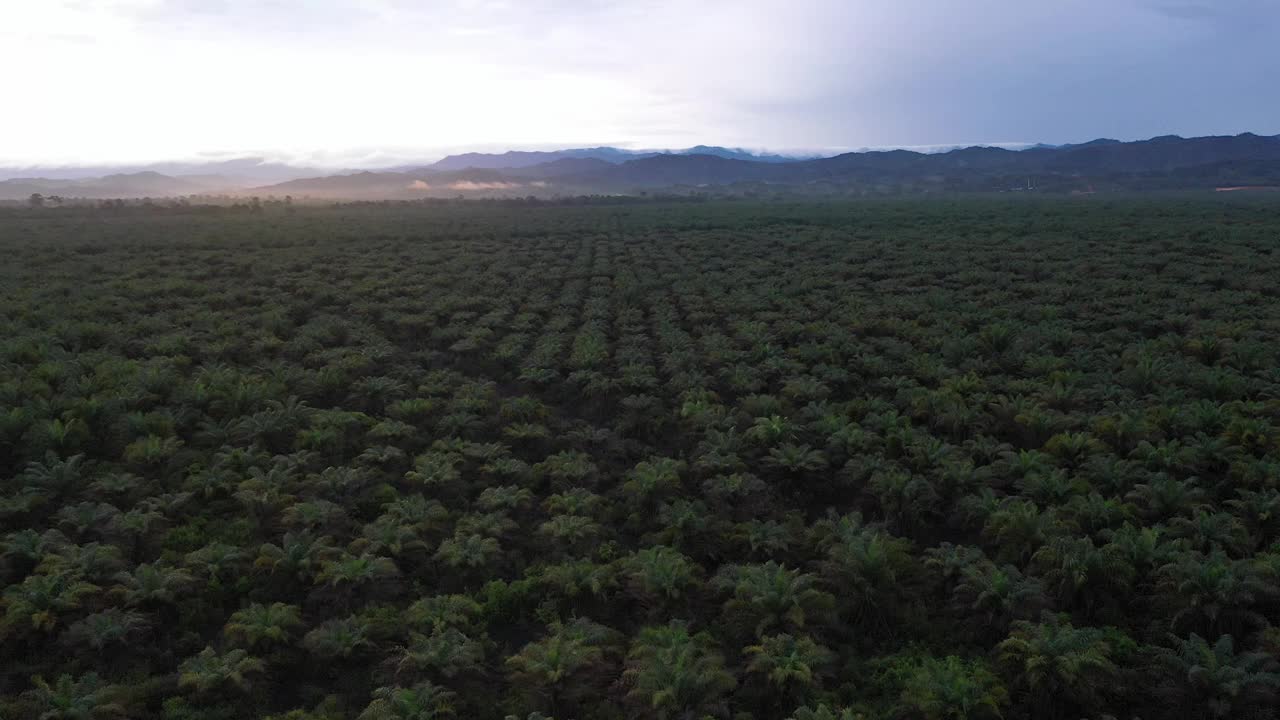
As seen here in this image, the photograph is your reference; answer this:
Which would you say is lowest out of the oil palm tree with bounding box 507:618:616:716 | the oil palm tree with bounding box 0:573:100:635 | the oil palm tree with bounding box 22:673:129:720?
the oil palm tree with bounding box 507:618:616:716

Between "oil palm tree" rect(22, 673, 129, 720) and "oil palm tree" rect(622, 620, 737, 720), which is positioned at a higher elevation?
"oil palm tree" rect(22, 673, 129, 720)

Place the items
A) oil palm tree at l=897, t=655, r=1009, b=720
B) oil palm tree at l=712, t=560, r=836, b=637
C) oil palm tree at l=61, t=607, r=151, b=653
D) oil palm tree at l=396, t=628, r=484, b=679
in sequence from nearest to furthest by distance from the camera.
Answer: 1. oil palm tree at l=897, t=655, r=1009, b=720
2. oil palm tree at l=396, t=628, r=484, b=679
3. oil palm tree at l=61, t=607, r=151, b=653
4. oil palm tree at l=712, t=560, r=836, b=637

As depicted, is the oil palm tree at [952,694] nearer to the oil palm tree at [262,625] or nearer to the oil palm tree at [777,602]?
the oil palm tree at [777,602]

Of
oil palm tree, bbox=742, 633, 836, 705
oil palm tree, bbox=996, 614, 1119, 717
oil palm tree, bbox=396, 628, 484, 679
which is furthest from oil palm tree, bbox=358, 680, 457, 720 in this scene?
oil palm tree, bbox=996, 614, 1119, 717

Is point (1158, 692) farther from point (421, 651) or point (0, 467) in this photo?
point (0, 467)

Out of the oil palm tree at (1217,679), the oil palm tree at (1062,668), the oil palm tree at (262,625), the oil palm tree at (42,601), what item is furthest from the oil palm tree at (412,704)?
the oil palm tree at (1217,679)

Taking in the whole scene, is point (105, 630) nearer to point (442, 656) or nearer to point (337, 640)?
point (337, 640)

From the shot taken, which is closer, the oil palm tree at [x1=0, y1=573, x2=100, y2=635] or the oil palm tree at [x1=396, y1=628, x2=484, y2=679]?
the oil palm tree at [x1=396, y1=628, x2=484, y2=679]

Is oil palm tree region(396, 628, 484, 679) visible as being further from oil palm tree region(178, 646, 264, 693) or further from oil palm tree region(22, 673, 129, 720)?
oil palm tree region(22, 673, 129, 720)

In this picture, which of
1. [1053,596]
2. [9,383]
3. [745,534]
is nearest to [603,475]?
[745,534]

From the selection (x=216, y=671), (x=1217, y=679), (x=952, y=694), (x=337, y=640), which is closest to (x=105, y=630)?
(x=216, y=671)
